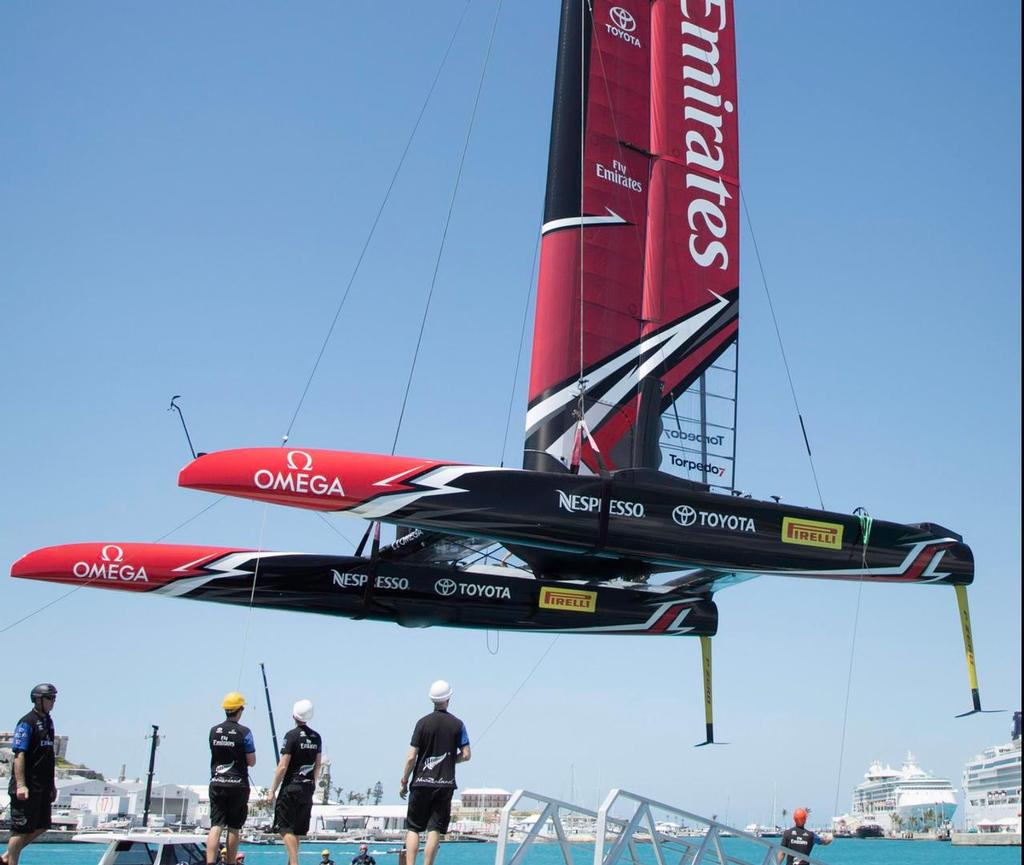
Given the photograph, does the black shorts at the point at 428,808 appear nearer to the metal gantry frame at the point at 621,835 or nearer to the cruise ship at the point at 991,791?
the metal gantry frame at the point at 621,835

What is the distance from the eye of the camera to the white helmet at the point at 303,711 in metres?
5.77

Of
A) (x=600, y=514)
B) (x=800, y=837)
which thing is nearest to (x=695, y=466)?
(x=600, y=514)

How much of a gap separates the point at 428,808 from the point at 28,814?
188cm

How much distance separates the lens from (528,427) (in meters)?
9.98

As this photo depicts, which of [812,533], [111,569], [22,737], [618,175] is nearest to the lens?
[22,737]

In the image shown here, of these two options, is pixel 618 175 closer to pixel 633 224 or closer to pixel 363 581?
pixel 633 224

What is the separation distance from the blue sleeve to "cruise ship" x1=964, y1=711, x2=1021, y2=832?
66.8 metres

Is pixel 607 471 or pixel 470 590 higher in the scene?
pixel 607 471

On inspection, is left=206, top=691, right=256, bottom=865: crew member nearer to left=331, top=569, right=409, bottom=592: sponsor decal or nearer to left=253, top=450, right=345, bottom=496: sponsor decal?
left=253, top=450, right=345, bottom=496: sponsor decal

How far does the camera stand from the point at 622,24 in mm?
11461

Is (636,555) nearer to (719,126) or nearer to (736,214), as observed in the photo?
(736,214)

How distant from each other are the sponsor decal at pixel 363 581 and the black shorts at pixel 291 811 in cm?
388

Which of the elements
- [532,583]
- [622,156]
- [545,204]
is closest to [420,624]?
[532,583]

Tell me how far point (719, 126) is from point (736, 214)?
0.96 meters
